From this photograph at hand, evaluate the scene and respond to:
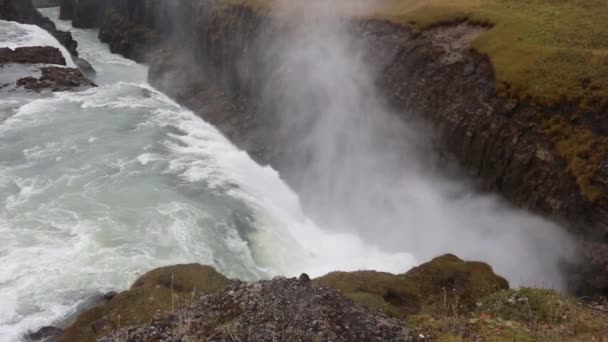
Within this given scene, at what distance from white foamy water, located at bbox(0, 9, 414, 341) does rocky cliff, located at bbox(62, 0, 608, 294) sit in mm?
4313

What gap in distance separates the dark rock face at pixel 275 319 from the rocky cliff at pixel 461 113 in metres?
12.4

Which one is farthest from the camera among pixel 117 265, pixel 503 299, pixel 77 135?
pixel 77 135

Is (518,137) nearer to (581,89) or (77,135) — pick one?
(581,89)

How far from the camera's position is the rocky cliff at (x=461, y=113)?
1839 cm

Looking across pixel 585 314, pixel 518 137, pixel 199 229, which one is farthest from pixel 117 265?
pixel 518 137

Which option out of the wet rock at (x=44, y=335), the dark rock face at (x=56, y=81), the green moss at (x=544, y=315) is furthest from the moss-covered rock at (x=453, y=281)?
the dark rock face at (x=56, y=81)

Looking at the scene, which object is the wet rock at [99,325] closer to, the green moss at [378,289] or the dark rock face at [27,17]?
the green moss at [378,289]

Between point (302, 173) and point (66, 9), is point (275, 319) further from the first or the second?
point (66, 9)

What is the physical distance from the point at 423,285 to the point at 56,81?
39.0m

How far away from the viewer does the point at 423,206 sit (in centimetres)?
2480

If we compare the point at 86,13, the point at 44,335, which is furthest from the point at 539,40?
the point at 86,13

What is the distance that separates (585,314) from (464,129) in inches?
522

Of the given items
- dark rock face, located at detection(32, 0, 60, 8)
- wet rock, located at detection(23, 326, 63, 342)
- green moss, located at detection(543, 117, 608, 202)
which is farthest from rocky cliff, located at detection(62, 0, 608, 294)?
dark rock face, located at detection(32, 0, 60, 8)

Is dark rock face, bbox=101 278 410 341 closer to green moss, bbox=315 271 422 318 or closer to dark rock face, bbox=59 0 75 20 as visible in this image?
green moss, bbox=315 271 422 318
